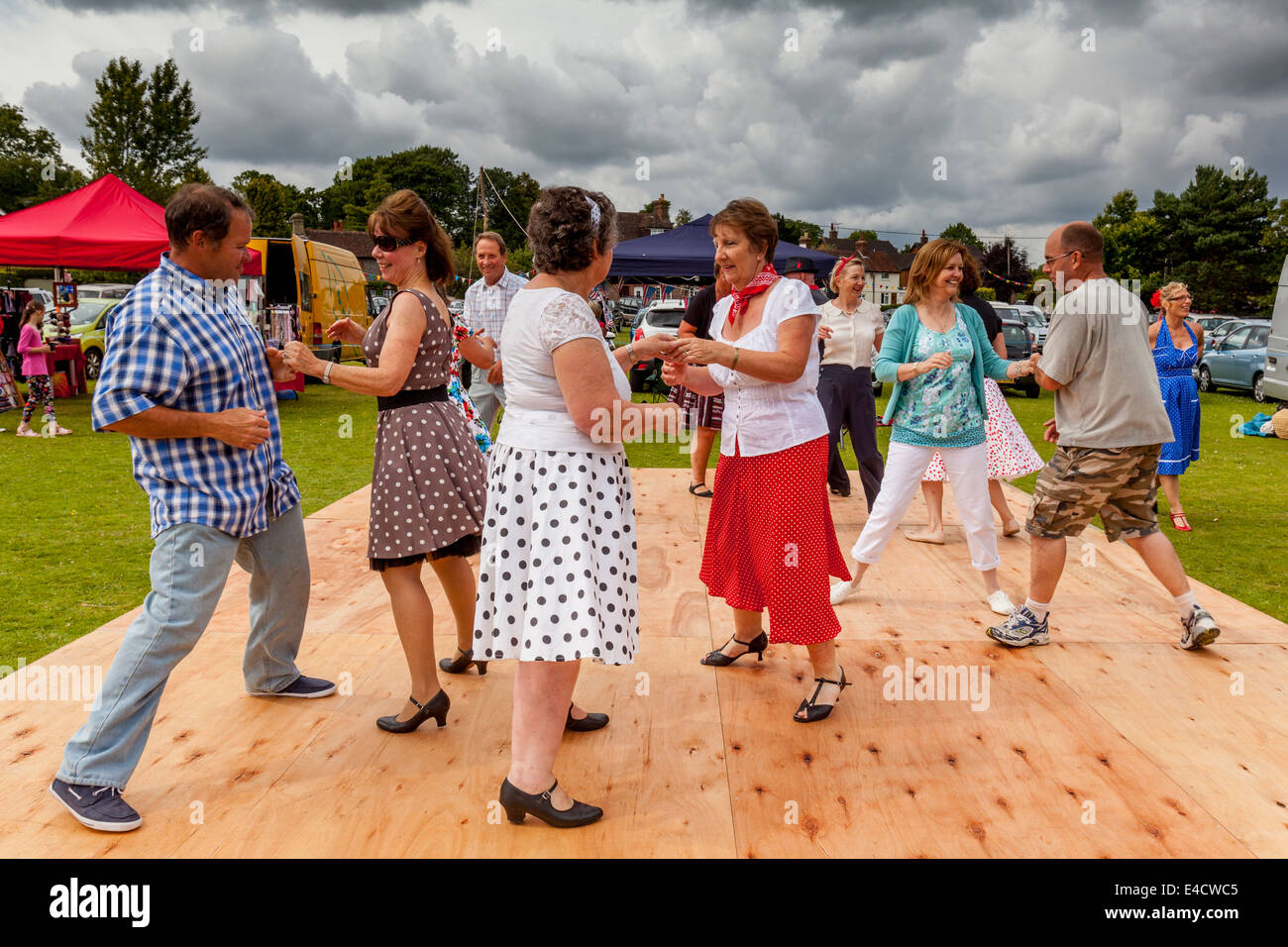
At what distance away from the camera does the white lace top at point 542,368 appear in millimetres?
2381

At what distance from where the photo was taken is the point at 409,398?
125 inches

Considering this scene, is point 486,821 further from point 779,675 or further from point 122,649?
point 779,675

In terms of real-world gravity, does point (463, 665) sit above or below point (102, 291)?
below

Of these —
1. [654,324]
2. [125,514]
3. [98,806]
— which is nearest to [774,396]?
[98,806]

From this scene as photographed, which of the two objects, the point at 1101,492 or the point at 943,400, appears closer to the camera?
the point at 1101,492

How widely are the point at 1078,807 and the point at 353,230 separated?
9160 centimetres

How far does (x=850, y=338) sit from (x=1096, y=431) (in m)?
3.03

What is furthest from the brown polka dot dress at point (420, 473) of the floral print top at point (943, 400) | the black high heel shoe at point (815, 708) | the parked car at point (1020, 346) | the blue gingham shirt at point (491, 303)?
the parked car at point (1020, 346)

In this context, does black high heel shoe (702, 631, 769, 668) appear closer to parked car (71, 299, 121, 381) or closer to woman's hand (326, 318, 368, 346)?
woman's hand (326, 318, 368, 346)

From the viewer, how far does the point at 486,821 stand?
262 centimetres

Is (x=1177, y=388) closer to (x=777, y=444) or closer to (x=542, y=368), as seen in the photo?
(x=777, y=444)

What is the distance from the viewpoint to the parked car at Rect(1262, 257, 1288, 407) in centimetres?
1334

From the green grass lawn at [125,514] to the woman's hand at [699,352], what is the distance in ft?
10.9

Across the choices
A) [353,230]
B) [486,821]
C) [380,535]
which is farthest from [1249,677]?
[353,230]
